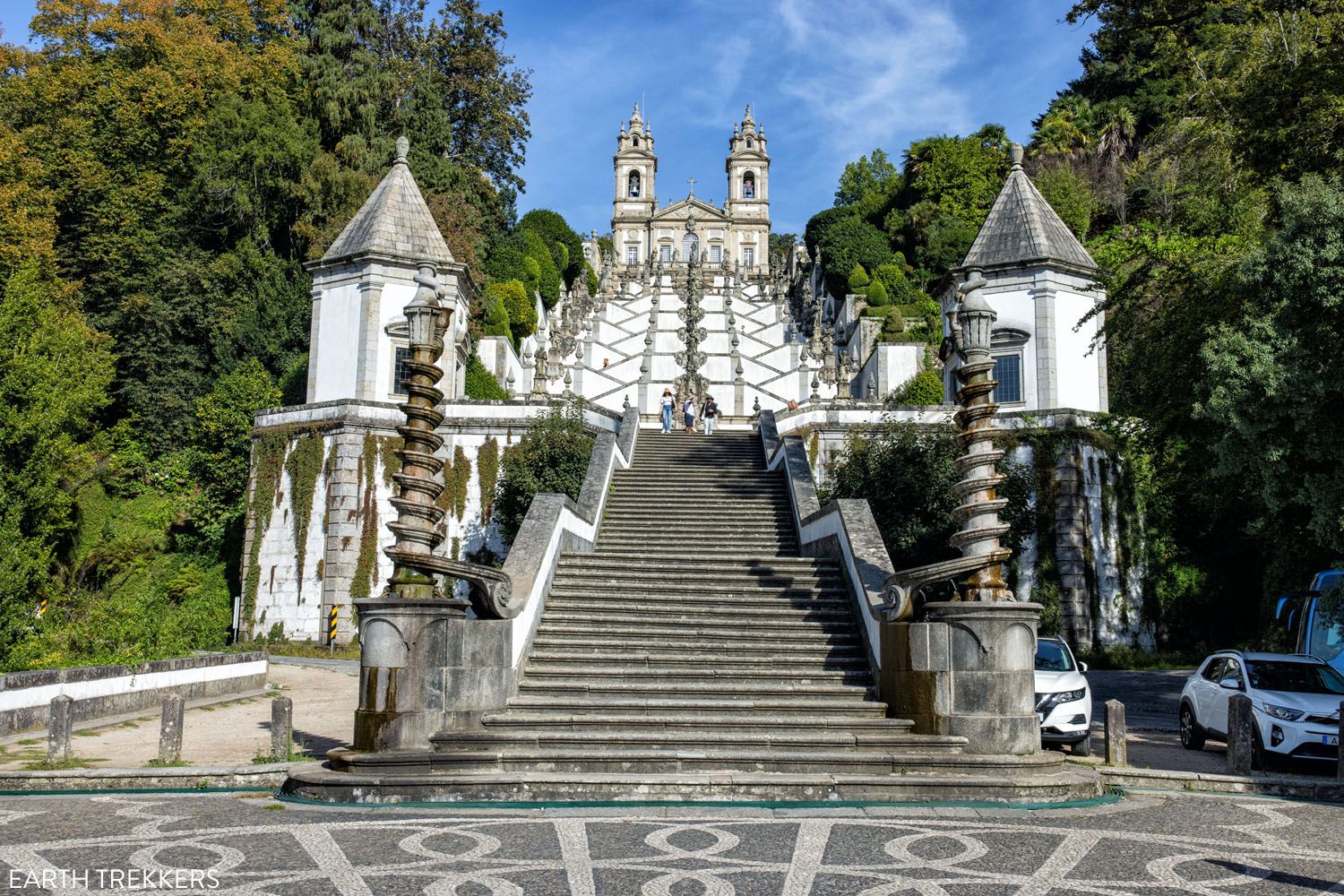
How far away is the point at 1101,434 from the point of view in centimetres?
2420

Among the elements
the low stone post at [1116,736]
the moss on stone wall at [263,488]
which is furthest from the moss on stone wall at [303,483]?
the low stone post at [1116,736]

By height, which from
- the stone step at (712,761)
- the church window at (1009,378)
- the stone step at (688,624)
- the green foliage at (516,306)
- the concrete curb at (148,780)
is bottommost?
the concrete curb at (148,780)

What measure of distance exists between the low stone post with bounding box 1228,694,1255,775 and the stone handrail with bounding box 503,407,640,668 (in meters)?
8.03

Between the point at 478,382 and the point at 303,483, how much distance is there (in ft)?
31.9

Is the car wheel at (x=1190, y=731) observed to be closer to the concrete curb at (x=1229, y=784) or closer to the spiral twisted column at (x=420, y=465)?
the concrete curb at (x=1229, y=784)

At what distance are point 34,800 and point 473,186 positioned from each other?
3578 centimetres

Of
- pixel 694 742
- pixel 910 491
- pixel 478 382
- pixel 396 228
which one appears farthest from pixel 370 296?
pixel 694 742

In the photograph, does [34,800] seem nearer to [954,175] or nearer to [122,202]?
[122,202]

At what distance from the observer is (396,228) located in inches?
1062

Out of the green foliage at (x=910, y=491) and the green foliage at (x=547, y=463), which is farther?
the green foliage at (x=547, y=463)

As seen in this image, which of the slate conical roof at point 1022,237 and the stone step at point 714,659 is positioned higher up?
the slate conical roof at point 1022,237

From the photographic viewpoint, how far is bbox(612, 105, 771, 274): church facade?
332 feet

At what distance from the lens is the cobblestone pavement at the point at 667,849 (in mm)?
6477

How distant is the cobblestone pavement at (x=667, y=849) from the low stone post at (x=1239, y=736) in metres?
1.72
